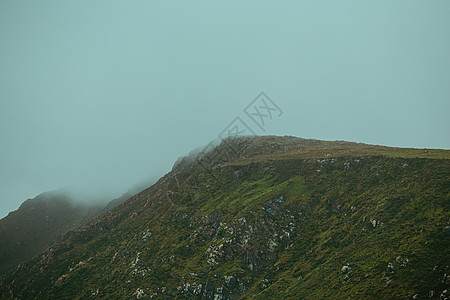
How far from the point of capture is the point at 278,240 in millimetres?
73438

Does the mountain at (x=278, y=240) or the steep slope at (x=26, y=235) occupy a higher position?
the steep slope at (x=26, y=235)

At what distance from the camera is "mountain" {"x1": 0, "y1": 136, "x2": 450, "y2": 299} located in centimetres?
4878

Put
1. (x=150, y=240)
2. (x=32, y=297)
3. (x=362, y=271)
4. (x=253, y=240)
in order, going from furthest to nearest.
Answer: (x=150, y=240) → (x=32, y=297) → (x=253, y=240) → (x=362, y=271)

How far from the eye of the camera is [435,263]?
41500 mm

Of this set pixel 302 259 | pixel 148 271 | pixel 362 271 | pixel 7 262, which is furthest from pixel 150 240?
pixel 7 262

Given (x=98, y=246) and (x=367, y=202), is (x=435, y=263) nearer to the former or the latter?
(x=367, y=202)

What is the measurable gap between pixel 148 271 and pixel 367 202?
236 ft

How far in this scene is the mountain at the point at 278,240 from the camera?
48781 millimetres

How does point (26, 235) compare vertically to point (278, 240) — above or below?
above

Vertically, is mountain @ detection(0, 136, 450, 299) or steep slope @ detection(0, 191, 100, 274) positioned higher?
steep slope @ detection(0, 191, 100, 274)

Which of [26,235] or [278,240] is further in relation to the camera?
[26,235]

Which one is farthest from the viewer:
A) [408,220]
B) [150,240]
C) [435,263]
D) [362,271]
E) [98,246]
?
[98,246]

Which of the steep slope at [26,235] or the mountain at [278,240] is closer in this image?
the mountain at [278,240]

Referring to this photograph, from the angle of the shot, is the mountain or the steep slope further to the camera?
the steep slope
